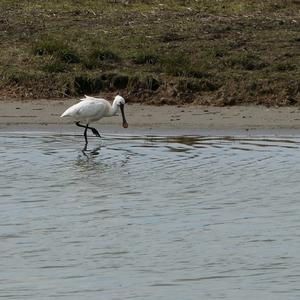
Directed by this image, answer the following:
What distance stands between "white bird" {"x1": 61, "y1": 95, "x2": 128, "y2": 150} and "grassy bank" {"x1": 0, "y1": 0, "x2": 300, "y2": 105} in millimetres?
1314

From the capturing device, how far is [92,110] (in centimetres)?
1468

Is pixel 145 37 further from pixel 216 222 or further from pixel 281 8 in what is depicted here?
pixel 216 222

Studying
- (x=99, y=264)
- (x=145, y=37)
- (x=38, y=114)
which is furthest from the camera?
(x=145, y=37)

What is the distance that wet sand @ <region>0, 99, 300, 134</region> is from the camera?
15148 mm

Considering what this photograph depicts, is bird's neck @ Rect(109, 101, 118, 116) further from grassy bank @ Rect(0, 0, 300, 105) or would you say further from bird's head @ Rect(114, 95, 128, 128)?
grassy bank @ Rect(0, 0, 300, 105)

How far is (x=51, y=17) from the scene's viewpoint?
773 inches

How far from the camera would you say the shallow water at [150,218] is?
8.33m

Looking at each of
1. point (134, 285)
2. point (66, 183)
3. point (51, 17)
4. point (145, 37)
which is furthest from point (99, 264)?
point (51, 17)

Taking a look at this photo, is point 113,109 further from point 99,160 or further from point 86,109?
point 99,160

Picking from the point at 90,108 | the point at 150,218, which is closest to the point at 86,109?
the point at 90,108

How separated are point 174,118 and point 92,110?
1327mm

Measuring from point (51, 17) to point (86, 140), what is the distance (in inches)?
213

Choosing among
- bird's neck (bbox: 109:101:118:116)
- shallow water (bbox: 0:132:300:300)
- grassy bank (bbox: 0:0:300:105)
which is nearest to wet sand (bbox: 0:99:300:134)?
grassy bank (bbox: 0:0:300:105)

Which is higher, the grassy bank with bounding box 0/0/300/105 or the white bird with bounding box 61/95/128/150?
the grassy bank with bounding box 0/0/300/105
